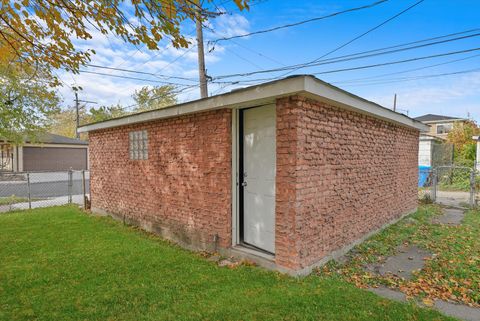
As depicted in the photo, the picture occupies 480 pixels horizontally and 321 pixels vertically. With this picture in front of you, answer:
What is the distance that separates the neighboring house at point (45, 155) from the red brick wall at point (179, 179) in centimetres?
1833

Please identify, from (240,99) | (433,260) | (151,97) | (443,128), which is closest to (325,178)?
(240,99)

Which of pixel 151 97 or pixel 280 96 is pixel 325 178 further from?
pixel 151 97

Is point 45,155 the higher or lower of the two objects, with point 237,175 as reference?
higher

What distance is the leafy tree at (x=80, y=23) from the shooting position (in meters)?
3.54

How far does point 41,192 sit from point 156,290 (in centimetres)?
1451

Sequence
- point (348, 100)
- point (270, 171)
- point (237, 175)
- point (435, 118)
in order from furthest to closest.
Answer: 1. point (435, 118)
2. point (237, 175)
3. point (348, 100)
4. point (270, 171)

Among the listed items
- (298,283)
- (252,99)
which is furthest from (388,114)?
(298,283)

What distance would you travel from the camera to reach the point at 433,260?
455cm

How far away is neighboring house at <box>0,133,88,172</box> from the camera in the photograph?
22.4 meters

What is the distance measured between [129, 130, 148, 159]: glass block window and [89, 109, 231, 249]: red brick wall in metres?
0.13

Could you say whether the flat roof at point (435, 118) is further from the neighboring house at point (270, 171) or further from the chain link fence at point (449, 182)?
the neighboring house at point (270, 171)

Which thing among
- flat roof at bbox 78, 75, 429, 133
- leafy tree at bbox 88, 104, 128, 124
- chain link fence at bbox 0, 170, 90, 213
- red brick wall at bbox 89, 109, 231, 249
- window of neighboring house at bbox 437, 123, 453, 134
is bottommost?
chain link fence at bbox 0, 170, 90, 213

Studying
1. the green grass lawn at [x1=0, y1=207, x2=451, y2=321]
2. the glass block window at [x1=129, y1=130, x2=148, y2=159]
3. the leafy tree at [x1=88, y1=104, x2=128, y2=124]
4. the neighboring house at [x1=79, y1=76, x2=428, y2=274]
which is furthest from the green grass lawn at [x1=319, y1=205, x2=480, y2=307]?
the leafy tree at [x1=88, y1=104, x2=128, y2=124]

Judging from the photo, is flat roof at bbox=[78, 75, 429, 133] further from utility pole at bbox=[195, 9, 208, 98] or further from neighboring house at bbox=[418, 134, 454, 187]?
neighboring house at bbox=[418, 134, 454, 187]
